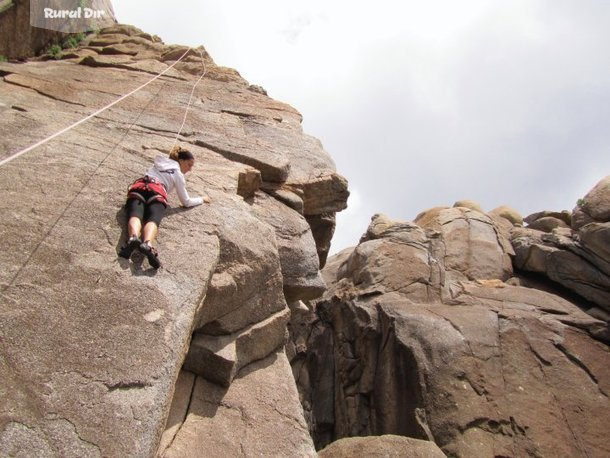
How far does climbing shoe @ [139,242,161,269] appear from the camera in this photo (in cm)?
599

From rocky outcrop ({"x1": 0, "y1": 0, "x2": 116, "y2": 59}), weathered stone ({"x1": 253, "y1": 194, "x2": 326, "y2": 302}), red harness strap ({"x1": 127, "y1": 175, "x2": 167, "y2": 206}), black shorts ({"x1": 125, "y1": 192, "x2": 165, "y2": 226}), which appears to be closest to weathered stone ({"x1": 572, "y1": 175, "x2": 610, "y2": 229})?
weathered stone ({"x1": 253, "y1": 194, "x2": 326, "y2": 302})

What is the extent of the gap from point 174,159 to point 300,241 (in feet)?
12.0

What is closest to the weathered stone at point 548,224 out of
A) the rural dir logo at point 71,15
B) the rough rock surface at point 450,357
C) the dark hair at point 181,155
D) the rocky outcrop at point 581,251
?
the rocky outcrop at point 581,251

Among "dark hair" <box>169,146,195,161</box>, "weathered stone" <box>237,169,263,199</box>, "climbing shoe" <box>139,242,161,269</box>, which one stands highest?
"weathered stone" <box>237,169,263,199</box>

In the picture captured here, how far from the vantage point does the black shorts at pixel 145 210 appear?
665 cm

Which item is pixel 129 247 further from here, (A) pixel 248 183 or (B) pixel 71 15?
(B) pixel 71 15

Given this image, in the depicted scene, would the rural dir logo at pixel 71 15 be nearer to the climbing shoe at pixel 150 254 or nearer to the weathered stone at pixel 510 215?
the climbing shoe at pixel 150 254

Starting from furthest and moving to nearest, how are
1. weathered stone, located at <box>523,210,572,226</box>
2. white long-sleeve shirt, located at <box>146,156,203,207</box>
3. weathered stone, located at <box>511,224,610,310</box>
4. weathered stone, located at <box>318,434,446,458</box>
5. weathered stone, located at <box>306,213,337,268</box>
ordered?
weathered stone, located at <box>523,210,572,226</box> → weathered stone, located at <box>511,224,610,310</box> → weathered stone, located at <box>306,213,337,268</box> → weathered stone, located at <box>318,434,446,458</box> → white long-sleeve shirt, located at <box>146,156,203,207</box>

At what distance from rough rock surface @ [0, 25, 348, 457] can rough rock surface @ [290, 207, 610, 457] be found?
567 centimetres

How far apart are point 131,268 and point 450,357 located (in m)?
11.3

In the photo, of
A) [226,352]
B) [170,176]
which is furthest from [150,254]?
[226,352]

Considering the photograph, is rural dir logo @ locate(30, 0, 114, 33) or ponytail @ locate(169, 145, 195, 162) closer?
ponytail @ locate(169, 145, 195, 162)

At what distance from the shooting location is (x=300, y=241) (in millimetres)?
10805

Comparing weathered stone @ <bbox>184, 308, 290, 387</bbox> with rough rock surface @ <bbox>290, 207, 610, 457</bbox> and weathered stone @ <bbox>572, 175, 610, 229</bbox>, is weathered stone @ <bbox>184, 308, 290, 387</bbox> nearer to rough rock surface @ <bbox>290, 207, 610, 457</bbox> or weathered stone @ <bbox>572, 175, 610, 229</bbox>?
rough rock surface @ <bbox>290, 207, 610, 457</bbox>
